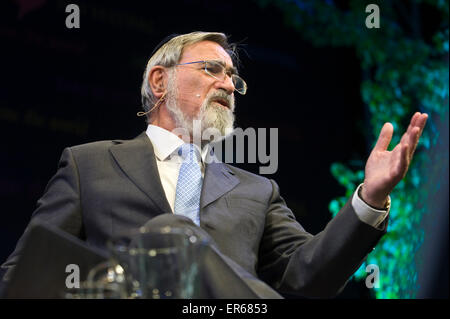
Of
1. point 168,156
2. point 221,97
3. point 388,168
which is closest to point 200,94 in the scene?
point 221,97

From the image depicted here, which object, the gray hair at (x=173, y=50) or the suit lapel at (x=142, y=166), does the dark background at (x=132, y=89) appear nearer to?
the gray hair at (x=173, y=50)

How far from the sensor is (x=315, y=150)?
4.40 m

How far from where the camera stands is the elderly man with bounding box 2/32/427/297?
1648mm

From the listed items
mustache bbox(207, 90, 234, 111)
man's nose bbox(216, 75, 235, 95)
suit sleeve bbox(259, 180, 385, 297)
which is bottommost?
suit sleeve bbox(259, 180, 385, 297)

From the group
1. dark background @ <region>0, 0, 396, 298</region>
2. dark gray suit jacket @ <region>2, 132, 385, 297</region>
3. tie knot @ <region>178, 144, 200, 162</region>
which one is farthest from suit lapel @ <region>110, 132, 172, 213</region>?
dark background @ <region>0, 0, 396, 298</region>

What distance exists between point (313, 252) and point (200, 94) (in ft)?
2.57

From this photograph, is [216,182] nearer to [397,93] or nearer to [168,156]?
[168,156]

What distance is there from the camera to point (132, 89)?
351 cm

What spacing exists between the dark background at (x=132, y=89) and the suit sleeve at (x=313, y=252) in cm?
145

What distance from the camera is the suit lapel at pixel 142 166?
6.17 ft

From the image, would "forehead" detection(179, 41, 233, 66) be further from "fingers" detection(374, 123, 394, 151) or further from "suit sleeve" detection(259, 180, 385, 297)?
"fingers" detection(374, 123, 394, 151)

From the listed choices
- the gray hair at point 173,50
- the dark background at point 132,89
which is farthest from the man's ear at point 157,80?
the dark background at point 132,89

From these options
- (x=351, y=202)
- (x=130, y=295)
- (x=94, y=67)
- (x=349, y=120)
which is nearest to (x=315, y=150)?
(x=349, y=120)

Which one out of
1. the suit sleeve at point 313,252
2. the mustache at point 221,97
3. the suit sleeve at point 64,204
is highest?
the mustache at point 221,97
